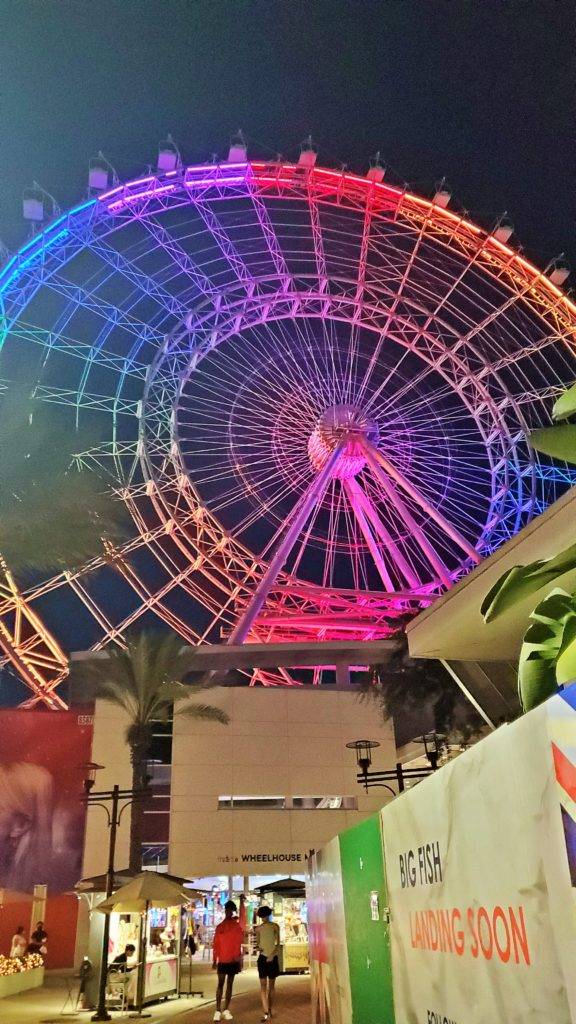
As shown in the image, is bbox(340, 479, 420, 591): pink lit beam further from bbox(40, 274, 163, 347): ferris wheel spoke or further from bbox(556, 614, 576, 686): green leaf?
bbox(556, 614, 576, 686): green leaf

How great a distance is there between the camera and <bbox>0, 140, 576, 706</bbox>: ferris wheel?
25781 mm

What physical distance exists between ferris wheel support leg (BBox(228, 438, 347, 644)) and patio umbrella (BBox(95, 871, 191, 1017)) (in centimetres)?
1128

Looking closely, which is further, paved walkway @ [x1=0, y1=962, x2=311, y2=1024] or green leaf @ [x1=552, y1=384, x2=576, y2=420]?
paved walkway @ [x1=0, y1=962, x2=311, y2=1024]

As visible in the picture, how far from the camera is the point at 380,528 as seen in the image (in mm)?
29969

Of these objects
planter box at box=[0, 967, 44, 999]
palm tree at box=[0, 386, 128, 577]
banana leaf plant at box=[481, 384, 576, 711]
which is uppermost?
palm tree at box=[0, 386, 128, 577]

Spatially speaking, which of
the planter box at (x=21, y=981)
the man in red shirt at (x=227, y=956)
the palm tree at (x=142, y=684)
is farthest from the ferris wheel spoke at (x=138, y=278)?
the planter box at (x=21, y=981)

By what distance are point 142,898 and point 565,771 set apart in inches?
553

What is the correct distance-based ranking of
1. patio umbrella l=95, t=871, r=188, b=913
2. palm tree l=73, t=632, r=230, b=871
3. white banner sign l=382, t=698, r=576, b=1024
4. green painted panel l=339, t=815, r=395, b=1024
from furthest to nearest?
palm tree l=73, t=632, r=230, b=871, patio umbrella l=95, t=871, r=188, b=913, green painted panel l=339, t=815, r=395, b=1024, white banner sign l=382, t=698, r=576, b=1024

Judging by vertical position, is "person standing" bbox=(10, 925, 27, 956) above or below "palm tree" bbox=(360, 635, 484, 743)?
below

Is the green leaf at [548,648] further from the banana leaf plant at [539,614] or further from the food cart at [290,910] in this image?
the food cart at [290,910]

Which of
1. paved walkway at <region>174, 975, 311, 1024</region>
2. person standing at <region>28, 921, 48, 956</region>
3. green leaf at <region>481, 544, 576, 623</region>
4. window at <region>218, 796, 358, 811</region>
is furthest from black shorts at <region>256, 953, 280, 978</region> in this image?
window at <region>218, 796, 358, 811</region>

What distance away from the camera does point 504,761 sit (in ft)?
6.24

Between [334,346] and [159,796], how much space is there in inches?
682

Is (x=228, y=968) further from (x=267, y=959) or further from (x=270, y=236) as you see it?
(x=270, y=236)
